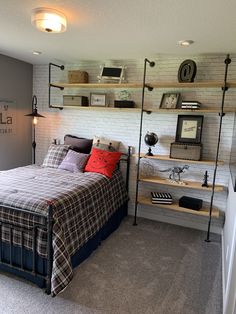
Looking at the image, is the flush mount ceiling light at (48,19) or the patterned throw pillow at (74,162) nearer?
the flush mount ceiling light at (48,19)

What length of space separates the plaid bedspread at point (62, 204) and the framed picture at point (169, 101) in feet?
4.13

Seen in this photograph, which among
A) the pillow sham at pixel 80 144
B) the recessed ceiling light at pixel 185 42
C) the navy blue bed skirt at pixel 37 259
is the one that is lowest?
the navy blue bed skirt at pixel 37 259

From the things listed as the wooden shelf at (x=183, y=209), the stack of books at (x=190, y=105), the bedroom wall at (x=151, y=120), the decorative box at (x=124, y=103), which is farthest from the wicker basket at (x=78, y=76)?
the wooden shelf at (x=183, y=209)

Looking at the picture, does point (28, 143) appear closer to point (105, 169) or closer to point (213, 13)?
point (105, 169)

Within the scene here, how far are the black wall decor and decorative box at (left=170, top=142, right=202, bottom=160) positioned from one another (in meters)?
0.83

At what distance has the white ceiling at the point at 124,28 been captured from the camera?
75.7 inches

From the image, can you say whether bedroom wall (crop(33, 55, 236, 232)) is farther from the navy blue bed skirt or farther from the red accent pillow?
the navy blue bed skirt

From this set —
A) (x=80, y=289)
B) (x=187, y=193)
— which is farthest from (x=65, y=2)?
(x=187, y=193)

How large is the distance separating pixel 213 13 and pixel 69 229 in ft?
7.16

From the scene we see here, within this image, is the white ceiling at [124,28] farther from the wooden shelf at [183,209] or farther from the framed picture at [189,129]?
the wooden shelf at [183,209]

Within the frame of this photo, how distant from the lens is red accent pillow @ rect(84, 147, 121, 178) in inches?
128

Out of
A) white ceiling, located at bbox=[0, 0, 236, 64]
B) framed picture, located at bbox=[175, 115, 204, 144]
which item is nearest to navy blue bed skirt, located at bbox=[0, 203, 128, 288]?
framed picture, located at bbox=[175, 115, 204, 144]

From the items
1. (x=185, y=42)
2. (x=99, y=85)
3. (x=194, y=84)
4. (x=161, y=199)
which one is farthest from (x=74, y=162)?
(x=185, y=42)

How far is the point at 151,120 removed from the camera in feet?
11.9
